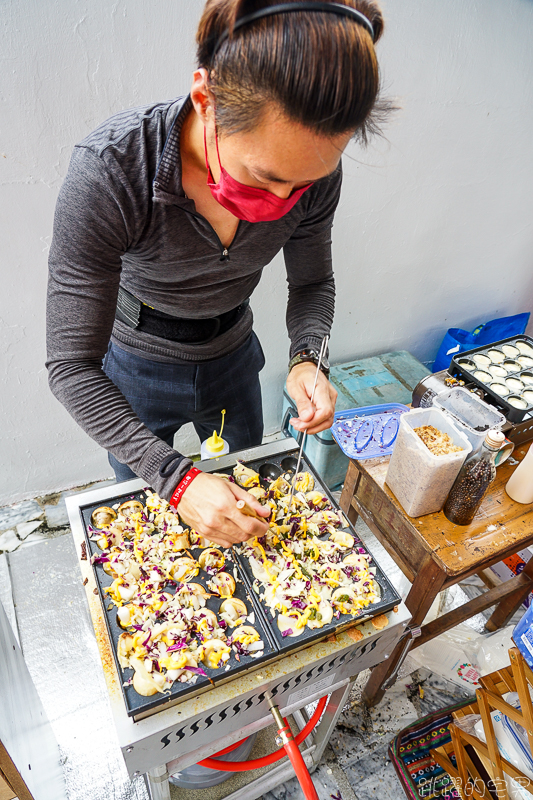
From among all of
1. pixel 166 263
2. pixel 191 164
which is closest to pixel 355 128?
pixel 191 164

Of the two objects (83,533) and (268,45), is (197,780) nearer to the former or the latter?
(83,533)

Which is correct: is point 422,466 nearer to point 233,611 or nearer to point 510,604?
point 233,611

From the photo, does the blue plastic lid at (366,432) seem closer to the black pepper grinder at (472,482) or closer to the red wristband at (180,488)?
the black pepper grinder at (472,482)

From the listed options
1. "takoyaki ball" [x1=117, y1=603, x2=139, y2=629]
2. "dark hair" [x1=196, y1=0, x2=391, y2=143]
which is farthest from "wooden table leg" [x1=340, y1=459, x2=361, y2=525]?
"dark hair" [x1=196, y1=0, x2=391, y2=143]

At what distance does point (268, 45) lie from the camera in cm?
68

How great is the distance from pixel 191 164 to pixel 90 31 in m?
0.86

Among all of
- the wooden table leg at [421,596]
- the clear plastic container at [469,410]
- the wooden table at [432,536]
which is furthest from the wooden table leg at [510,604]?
the clear plastic container at [469,410]

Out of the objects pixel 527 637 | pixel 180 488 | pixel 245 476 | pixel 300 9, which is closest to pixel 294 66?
pixel 300 9

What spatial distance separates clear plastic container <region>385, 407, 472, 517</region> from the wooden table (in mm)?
57

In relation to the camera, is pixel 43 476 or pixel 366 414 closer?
pixel 366 414

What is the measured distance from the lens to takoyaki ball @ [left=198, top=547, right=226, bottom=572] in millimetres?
1184

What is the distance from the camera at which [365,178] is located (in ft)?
7.27

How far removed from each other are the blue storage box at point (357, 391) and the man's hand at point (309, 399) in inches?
36.0

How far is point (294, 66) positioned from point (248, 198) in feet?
0.94
